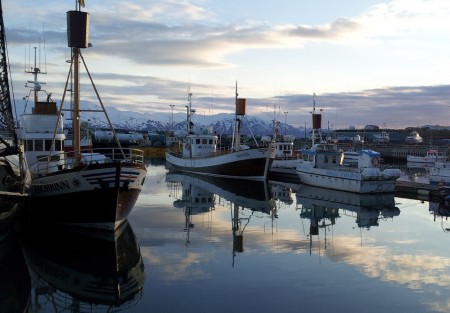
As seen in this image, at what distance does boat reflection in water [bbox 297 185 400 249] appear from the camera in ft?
88.0

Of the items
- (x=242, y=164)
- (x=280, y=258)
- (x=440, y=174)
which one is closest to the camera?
(x=280, y=258)

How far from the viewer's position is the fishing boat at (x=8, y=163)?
61.0ft

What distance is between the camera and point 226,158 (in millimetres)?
49688

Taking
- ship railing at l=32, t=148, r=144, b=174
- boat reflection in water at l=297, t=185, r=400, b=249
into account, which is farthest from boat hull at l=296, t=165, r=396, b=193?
ship railing at l=32, t=148, r=144, b=174

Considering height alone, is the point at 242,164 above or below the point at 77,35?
below

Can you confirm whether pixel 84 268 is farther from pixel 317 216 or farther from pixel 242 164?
pixel 242 164

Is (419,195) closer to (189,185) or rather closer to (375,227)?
(375,227)

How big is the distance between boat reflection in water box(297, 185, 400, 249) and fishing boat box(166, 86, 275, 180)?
732 cm

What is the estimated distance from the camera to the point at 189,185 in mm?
45250

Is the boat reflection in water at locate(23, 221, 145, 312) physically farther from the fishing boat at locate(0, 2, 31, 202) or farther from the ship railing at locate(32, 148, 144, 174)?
the ship railing at locate(32, 148, 144, 174)

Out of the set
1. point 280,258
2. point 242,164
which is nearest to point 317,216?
point 280,258

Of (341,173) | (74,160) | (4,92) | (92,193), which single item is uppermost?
(4,92)

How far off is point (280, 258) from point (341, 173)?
74.0 ft

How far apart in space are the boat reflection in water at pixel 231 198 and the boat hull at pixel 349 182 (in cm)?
457
